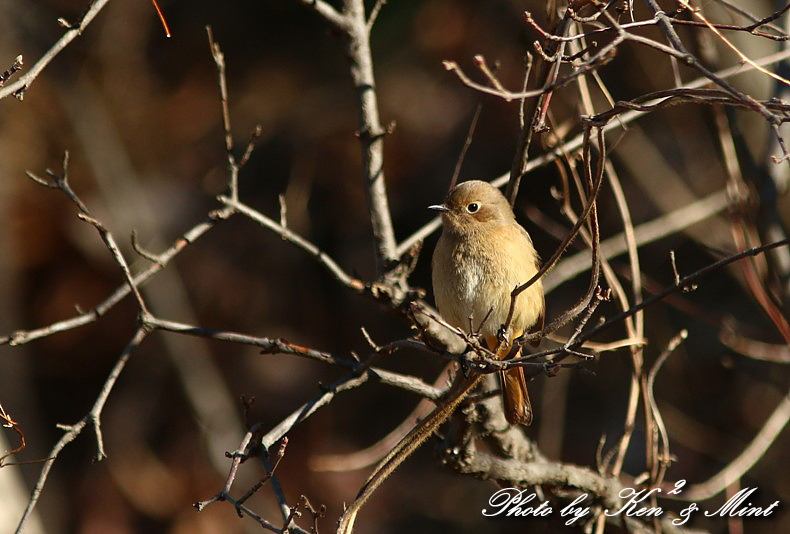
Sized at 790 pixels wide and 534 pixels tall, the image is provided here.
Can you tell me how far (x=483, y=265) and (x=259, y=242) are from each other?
16.5 ft

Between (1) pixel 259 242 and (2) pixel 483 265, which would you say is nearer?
(2) pixel 483 265

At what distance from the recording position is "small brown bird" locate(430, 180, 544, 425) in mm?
3496

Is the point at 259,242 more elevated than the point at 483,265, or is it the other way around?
the point at 483,265

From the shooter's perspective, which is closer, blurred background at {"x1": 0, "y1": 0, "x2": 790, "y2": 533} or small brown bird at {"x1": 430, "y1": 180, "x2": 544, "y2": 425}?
small brown bird at {"x1": 430, "y1": 180, "x2": 544, "y2": 425}

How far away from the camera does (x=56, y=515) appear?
7477 mm

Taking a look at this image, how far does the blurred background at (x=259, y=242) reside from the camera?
23.1 feet

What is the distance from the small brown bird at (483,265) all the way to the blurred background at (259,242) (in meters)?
3.28

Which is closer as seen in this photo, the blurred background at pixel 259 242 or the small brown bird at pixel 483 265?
the small brown bird at pixel 483 265

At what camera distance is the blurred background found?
705 centimetres

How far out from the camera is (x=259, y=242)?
8.30 m

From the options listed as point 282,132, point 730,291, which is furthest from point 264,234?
point 730,291

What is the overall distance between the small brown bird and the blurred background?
3.28 m

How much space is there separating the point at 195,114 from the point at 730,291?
5200mm

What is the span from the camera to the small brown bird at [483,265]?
11.5ft
